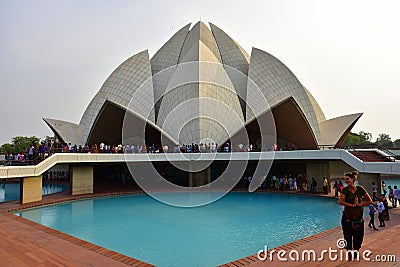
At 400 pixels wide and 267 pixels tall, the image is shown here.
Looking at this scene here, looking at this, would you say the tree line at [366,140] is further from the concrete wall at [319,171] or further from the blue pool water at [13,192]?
the blue pool water at [13,192]

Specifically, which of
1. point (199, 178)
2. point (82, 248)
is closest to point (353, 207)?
point (82, 248)

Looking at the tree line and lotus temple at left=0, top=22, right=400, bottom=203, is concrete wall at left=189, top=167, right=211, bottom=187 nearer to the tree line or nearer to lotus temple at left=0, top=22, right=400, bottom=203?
lotus temple at left=0, top=22, right=400, bottom=203

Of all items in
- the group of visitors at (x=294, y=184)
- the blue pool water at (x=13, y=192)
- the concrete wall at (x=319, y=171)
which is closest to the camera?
the blue pool water at (x=13, y=192)

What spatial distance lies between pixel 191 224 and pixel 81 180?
908 centimetres

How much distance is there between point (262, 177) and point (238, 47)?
14.9 meters

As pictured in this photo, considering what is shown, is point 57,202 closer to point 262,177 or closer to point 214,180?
point 214,180

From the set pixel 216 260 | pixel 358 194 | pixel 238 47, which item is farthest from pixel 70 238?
pixel 238 47

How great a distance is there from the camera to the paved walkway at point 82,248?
207 inches

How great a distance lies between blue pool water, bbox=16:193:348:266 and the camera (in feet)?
21.5

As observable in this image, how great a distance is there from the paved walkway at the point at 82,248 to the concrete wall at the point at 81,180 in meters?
7.39

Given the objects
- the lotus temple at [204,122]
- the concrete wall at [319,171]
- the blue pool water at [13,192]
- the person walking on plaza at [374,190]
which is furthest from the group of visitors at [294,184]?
the blue pool water at [13,192]

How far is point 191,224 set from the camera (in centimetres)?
911

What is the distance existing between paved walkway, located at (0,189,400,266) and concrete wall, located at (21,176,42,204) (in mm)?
4815

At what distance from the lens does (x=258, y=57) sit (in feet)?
77.3
